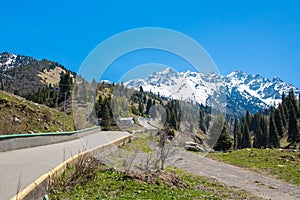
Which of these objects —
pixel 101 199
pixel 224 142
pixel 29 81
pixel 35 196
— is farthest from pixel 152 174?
pixel 29 81

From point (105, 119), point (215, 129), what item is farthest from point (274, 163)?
point (105, 119)

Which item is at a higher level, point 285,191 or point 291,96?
point 291,96

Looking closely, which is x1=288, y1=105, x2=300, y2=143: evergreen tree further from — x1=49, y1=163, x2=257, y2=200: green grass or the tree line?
x1=49, y1=163, x2=257, y2=200: green grass

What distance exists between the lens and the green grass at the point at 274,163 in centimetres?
2139

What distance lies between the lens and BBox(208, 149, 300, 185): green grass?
70.2 feet

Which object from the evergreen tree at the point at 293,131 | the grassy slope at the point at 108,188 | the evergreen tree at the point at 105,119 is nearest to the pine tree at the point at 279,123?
the evergreen tree at the point at 293,131

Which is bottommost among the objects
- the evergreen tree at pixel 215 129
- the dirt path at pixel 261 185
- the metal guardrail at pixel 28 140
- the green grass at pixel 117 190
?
the dirt path at pixel 261 185

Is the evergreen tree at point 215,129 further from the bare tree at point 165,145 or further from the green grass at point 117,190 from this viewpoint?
the green grass at point 117,190

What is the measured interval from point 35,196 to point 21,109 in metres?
27.3

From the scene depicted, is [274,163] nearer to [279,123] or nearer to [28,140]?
[28,140]

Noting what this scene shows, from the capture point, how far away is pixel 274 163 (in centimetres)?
2583

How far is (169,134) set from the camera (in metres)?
18.1

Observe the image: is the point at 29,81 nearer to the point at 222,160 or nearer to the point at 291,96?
the point at 291,96

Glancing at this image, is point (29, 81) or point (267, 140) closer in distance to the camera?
point (267, 140)
